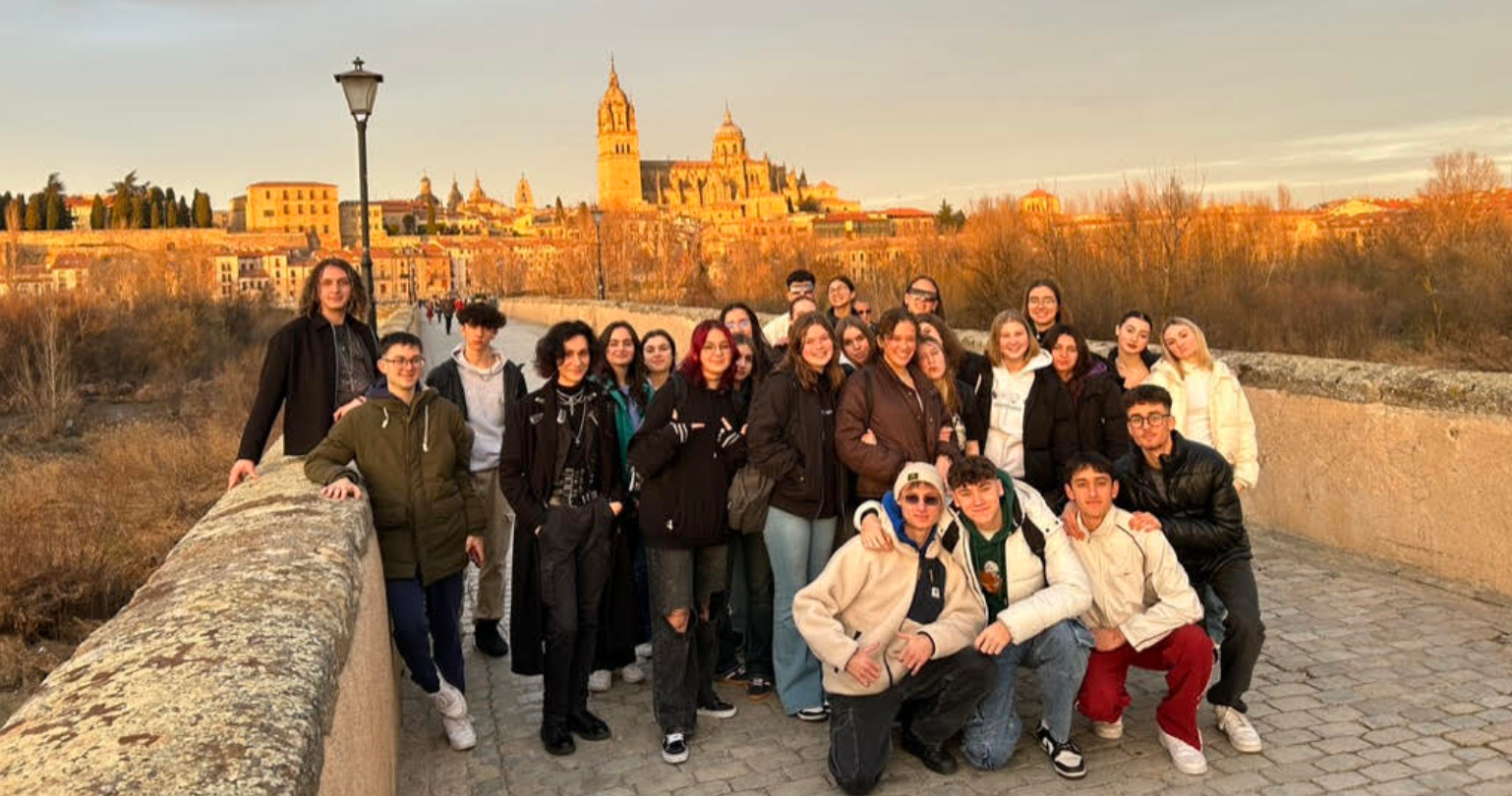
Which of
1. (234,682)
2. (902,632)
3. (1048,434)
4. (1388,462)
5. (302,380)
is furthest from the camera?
(1388,462)

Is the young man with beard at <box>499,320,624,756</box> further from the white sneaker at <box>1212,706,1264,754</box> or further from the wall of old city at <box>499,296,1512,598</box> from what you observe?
the wall of old city at <box>499,296,1512,598</box>

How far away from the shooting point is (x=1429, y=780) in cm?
431

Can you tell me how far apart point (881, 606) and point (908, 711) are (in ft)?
1.83

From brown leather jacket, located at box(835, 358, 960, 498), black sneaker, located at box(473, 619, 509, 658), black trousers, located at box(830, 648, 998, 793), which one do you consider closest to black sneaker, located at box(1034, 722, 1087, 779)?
black trousers, located at box(830, 648, 998, 793)

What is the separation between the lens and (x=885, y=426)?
5.35 m

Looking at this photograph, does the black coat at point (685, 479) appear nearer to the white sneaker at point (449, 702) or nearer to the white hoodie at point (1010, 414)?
the white sneaker at point (449, 702)

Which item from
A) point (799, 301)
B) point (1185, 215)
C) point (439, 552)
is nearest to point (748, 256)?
point (1185, 215)

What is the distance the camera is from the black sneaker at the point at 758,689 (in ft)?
18.6

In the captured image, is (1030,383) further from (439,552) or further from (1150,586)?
(439,552)

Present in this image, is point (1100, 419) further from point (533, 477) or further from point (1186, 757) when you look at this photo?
point (533, 477)

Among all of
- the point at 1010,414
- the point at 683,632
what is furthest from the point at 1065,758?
the point at 1010,414

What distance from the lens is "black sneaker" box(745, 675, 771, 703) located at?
5.68 metres

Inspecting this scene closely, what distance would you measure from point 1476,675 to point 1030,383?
8.21 feet

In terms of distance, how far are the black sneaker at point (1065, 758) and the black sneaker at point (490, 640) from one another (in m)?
3.13
